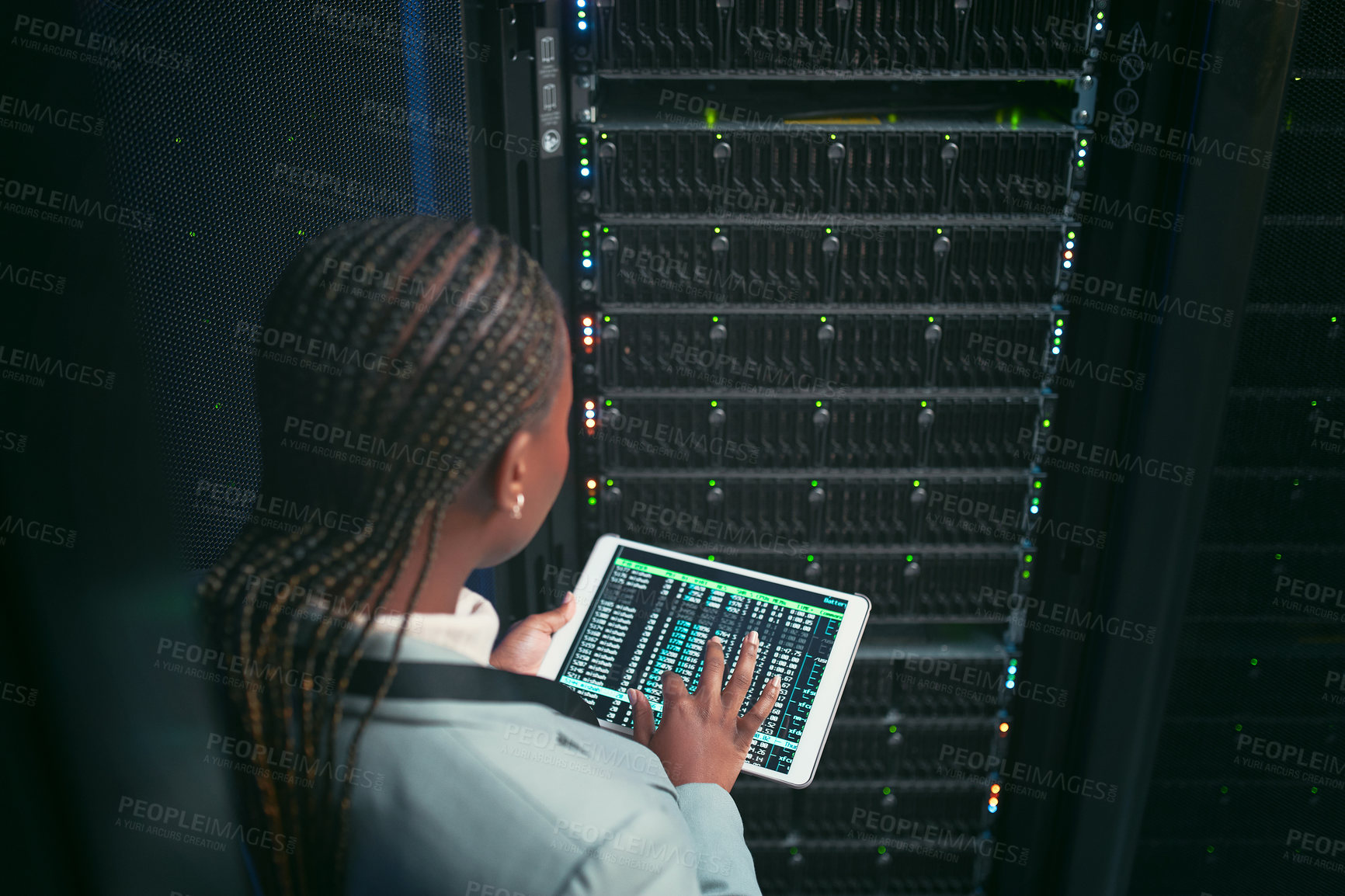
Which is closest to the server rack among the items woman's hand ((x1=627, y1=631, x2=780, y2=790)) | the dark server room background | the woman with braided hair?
the dark server room background

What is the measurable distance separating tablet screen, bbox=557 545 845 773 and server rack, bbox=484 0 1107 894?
0.40m

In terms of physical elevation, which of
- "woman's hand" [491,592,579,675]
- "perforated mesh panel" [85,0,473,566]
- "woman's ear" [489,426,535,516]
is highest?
"perforated mesh panel" [85,0,473,566]

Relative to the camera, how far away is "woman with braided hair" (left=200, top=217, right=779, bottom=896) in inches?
40.8

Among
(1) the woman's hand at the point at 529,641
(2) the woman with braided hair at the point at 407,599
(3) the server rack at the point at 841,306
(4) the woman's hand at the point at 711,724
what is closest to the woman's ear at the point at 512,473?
(2) the woman with braided hair at the point at 407,599

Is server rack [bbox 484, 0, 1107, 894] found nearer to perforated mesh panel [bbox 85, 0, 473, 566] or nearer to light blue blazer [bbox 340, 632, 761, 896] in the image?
perforated mesh panel [bbox 85, 0, 473, 566]

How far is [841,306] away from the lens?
2.21 meters

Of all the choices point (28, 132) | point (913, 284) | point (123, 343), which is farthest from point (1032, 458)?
point (28, 132)

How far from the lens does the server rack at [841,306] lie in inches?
79.0

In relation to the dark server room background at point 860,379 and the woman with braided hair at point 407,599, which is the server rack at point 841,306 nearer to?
the dark server room background at point 860,379

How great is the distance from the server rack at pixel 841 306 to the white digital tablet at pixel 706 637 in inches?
15.3

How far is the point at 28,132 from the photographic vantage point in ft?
3.85

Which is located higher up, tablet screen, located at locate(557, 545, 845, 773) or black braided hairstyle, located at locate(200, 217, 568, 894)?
black braided hairstyle, located at locate(200, 217, 568, 894)

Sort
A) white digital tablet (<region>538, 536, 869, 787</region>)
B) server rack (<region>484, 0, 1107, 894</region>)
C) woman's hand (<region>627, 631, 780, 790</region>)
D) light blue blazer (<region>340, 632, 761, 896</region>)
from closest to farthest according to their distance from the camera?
1. light blue blazer (<region>340, 632, 761, 896</region>)
2. woman's hand (<region>627, 631, 780, 790</region>)
3. white digital tablet (<region>538, 536, 869, 787</region>)
4. server rack (<region>484, 0, 1107, 894</region>)

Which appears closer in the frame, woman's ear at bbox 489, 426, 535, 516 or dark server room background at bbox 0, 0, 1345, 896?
woman's ear at bbox 489, 426, 535, 516
